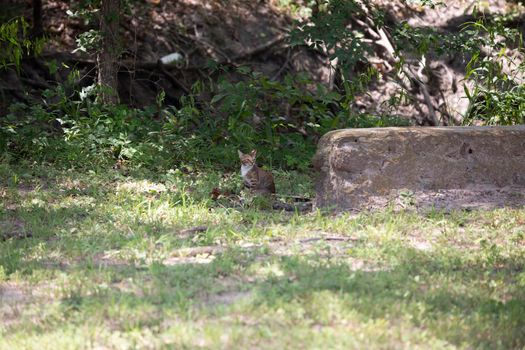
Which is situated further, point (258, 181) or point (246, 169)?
point (246, 169)

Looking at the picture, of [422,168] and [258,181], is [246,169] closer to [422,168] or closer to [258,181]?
[258,181]

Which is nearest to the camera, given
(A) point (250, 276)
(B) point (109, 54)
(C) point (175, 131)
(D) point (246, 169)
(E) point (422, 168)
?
(A) point (250, 276)

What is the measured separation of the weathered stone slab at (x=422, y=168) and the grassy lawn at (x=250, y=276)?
38 cm

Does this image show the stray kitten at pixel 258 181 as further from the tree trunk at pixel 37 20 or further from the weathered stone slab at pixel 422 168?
the tree trunk at pixel 37 20

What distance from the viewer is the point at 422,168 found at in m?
6.84

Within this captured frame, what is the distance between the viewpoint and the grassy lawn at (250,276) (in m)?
3.87

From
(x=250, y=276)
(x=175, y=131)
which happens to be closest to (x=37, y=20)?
(x=175, y=131)

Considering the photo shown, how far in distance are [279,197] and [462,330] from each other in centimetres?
381

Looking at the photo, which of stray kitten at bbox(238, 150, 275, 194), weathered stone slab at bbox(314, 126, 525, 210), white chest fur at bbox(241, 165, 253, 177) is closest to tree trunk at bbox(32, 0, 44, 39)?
white chest fur at bbox(241, 165, 253, 177)

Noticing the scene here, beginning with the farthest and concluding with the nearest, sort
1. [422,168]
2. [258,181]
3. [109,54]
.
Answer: [109,54], [258,181], [422,168]

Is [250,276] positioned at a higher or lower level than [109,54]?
lower

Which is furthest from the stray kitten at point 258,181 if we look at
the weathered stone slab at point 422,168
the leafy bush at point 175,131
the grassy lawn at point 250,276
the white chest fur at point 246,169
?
the leafy bush at point 175,131

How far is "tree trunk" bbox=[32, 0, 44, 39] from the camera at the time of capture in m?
11.6

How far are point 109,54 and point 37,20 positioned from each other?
211 cm
